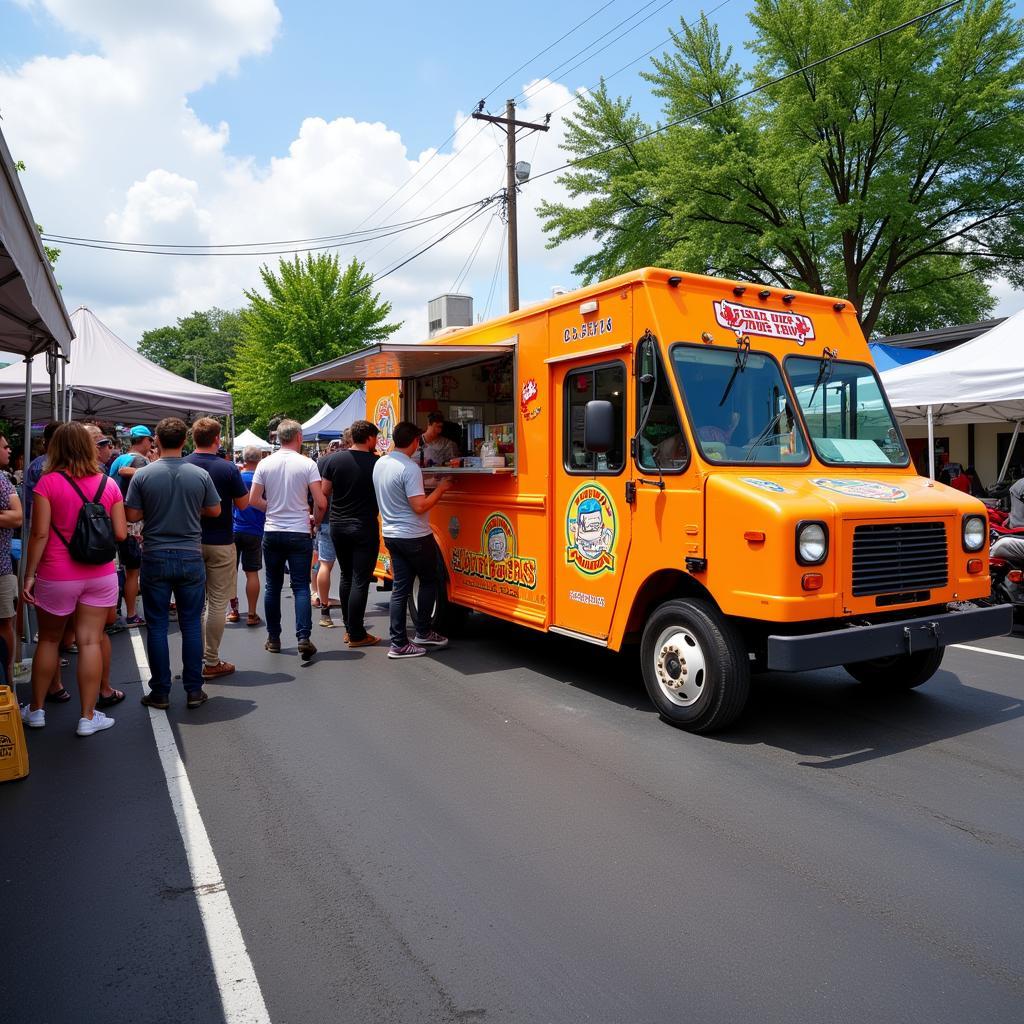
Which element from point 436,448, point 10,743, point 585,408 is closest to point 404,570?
point 436,448

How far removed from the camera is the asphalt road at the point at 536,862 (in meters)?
2.63

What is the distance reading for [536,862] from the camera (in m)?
3.46

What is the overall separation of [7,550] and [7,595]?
0.31m

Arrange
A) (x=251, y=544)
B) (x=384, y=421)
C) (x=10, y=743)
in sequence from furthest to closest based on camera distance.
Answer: (x=384, y=421), (x=251, y=544), (x=10, y=743)

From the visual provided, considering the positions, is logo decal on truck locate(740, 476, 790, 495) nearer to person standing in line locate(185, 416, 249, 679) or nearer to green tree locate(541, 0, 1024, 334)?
person standing in line locate(185, 416, 249, 679)

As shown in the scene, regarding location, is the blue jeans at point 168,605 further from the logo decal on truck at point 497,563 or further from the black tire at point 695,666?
the black tire at point 695,666

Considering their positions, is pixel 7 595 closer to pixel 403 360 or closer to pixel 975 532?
pixel 403 360

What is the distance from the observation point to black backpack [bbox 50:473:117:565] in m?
4.95

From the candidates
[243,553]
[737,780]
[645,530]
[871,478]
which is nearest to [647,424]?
[645,530]

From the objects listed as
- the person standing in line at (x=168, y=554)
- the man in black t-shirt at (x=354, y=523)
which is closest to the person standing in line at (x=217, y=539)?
the person standing in line at (x=168, y=554)

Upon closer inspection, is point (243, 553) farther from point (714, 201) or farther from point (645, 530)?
point (714, 201)

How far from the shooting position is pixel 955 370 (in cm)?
972

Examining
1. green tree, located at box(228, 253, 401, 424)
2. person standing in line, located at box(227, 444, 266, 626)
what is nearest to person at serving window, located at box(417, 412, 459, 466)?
person standing in line, located at box(227, 444, 266, 626)

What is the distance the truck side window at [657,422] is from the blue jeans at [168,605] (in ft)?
10.3
